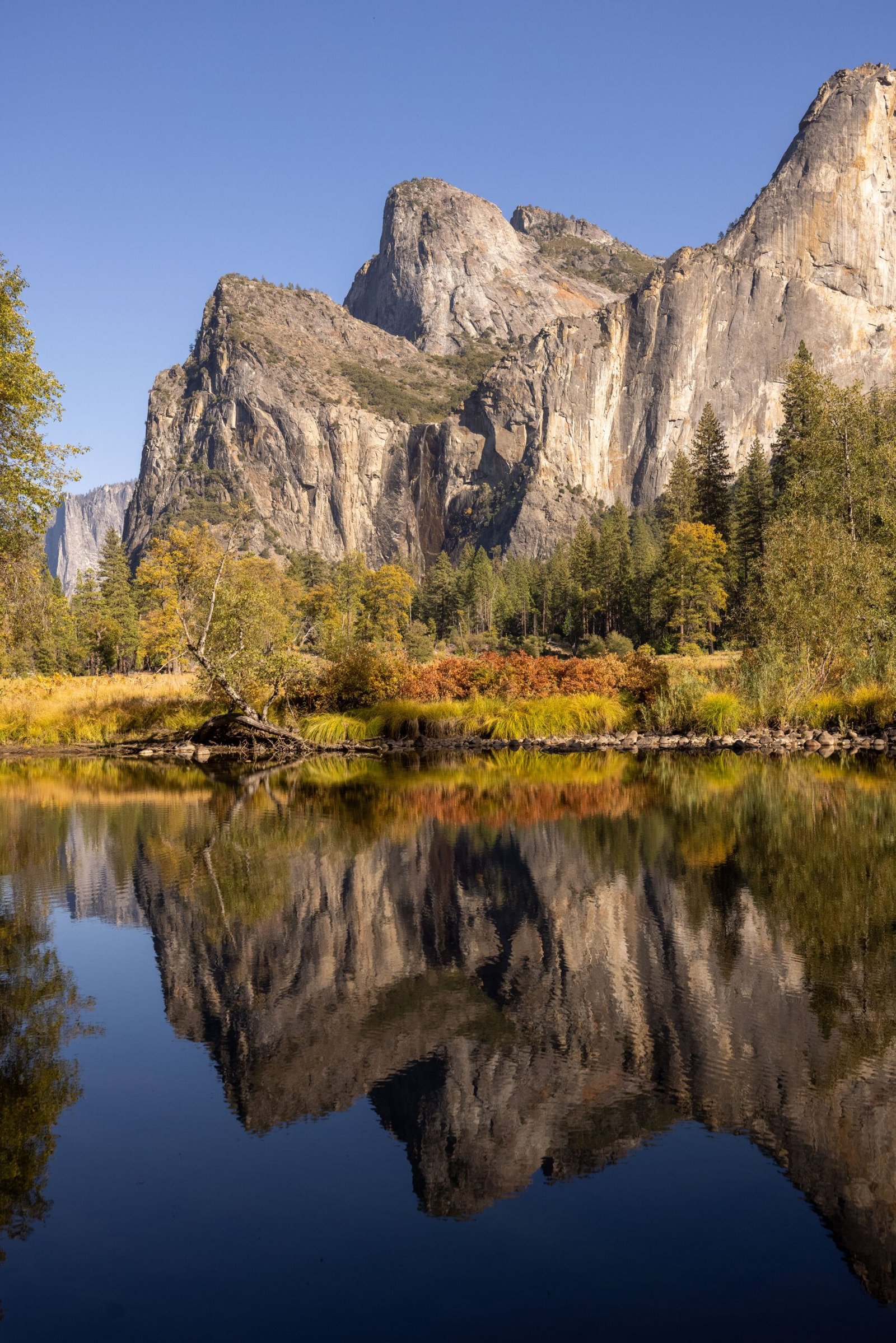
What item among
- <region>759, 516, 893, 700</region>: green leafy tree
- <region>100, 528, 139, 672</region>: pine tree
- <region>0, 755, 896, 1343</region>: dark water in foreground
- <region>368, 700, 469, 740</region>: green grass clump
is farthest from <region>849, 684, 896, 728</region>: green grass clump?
<region>100, 528, 139, 672</region>: pine tree

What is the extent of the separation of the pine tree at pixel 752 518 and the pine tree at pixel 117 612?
54484 mm

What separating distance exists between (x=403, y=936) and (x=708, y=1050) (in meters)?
3.99

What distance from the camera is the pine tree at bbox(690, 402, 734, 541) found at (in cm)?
8444

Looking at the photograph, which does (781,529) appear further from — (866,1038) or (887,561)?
(866,1038)

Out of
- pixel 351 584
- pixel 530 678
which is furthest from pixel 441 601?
pixel 530 678

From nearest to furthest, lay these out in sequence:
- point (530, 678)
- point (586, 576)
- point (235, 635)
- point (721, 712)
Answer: point (235, 635), point (721, 712), point (530, 678), point (586, 576)

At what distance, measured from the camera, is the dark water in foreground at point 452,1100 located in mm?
4789

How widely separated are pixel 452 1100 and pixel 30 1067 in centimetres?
316

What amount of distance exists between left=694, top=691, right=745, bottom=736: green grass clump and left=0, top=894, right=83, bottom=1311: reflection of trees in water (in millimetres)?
25367

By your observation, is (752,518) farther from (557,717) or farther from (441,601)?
(441,601)

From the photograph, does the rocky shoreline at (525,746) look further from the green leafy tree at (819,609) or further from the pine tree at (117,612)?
the pine tree at (117,612)

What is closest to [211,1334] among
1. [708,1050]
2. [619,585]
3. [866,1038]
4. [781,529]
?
[708,1050]

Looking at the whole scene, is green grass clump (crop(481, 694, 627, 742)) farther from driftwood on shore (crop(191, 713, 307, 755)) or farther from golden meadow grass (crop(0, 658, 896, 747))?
driftwood on shore (crop(191, 713, 307, 755))

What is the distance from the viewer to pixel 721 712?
107ft
